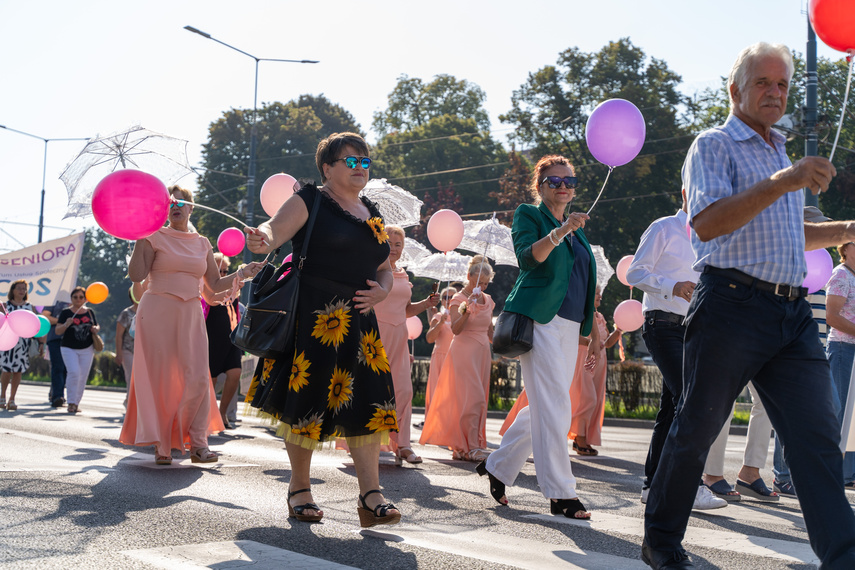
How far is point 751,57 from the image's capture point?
3.53 metres

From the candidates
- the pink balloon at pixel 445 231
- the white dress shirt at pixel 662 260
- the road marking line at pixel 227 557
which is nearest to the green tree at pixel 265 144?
the pink balloon at pixel 445 231

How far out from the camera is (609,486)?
7055 mm

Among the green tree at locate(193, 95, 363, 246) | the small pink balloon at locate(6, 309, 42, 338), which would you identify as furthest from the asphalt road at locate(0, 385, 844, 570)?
the green tree at locate(193, 95, 363, 246)

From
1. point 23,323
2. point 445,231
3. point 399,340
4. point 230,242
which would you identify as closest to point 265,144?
point 23,323

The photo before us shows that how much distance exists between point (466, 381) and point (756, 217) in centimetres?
618

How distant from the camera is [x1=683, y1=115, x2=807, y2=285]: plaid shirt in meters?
3.39

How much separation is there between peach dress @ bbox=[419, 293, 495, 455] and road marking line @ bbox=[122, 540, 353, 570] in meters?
5.24

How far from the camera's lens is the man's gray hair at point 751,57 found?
3506 mm

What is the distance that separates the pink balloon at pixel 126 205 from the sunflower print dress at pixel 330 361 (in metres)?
1.43

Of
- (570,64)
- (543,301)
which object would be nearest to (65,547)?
(543,301)

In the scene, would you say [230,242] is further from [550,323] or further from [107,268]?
[107,268]

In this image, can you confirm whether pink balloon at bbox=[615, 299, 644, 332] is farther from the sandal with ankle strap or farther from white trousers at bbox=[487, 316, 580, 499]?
the sandal with ankle strap

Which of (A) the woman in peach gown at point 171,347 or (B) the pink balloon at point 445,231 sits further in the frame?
(B) the pink balloon at point 445,231

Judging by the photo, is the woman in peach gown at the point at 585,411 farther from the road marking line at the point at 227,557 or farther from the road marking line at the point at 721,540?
the road marking line at the point at 227,557
